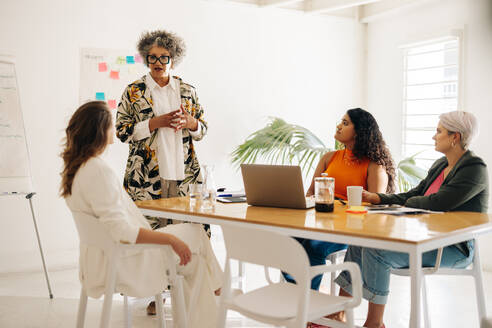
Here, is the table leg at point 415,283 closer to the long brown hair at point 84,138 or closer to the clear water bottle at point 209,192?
the clear water bottle at point 209,192

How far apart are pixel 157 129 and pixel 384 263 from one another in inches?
60.6

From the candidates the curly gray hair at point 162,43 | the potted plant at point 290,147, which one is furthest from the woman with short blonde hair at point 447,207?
the potted plant at point 290,147

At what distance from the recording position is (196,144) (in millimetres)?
5090

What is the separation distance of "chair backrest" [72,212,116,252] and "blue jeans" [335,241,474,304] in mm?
1159

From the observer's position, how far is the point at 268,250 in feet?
5.97

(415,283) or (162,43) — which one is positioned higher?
(162,43)

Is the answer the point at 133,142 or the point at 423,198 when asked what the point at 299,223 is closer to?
the point at 423,198

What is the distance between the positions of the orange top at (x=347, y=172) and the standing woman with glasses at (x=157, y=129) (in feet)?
2.78

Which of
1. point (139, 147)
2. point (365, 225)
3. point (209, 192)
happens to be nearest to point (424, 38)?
point (139, 147)

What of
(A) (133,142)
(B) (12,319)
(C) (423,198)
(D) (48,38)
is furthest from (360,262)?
(D) (48,38)

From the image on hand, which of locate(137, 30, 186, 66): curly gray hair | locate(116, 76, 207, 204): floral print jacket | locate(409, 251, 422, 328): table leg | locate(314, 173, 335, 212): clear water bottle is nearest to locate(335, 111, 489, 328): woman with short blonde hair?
locate(314, 173, 335, 212): clear water bottle

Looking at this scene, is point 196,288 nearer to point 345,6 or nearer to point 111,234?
point 111,234

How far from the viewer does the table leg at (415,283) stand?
6.04ft

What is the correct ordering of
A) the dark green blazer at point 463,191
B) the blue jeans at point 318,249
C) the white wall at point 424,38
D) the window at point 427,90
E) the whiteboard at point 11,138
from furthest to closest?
the window at point 427,90 → the white wall at point 424,38 → the whiteboard at point 11,138 → the blue jeans at point 318,249 → the dark green blazer at point 463,191
